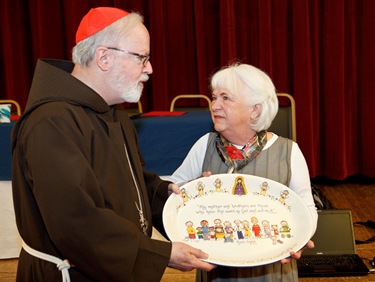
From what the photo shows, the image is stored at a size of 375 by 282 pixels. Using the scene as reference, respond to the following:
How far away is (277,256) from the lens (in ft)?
6.28

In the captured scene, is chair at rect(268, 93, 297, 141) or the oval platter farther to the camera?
chair at rect(268, 93, 297, 141)

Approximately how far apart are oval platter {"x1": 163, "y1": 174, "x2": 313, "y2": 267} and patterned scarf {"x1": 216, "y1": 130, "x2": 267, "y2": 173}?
116 millimetres

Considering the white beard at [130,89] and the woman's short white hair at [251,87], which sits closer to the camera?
the white beard at [130,89]

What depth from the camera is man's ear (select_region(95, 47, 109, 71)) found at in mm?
1815

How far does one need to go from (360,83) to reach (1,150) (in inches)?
141

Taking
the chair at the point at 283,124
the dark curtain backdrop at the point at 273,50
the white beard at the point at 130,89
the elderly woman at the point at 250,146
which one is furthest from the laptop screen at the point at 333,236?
the white beard at the point at 130,89

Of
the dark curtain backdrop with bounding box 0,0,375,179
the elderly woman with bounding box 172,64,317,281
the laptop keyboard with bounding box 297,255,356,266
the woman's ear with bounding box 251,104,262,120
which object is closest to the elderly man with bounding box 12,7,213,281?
the elderly woman with bounding box 172,64,317,281

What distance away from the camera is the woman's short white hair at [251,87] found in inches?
90.0

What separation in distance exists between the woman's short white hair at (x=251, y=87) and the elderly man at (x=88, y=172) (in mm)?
476

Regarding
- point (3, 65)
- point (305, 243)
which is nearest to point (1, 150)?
point (305, 243)

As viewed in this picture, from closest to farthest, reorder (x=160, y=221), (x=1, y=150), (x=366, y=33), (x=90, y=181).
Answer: (x=90, y=181), (x=160, y=221), (x=1, y=150), (x=366, y=33)

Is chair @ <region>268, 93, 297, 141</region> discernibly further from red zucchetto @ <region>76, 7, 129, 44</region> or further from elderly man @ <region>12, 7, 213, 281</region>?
red zucchetto @ <region>76, 7, 129, 44</region>

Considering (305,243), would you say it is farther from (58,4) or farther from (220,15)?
(58,4)

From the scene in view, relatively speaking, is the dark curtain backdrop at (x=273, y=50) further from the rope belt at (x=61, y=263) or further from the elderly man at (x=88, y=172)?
the rope belt at (x=61, y=263)
